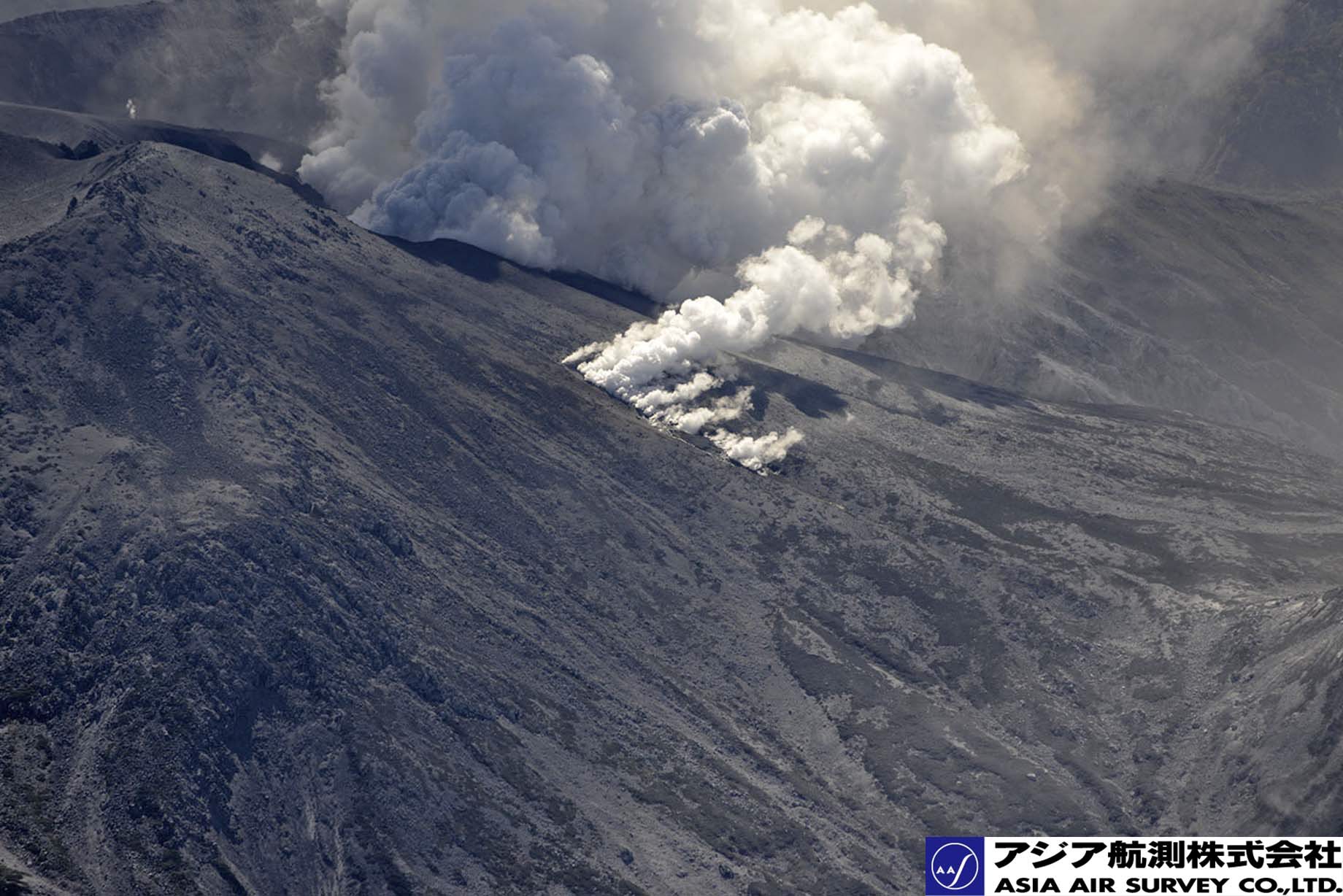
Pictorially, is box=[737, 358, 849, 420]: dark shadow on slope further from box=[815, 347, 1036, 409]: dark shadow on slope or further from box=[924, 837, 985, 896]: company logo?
box=[924, 837, 985, 896]: company logo

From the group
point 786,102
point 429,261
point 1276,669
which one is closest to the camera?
point 1276,669

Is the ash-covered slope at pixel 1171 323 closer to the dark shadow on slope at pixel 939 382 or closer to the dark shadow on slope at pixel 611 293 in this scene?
the dark shadow on slope at pixel 939 382

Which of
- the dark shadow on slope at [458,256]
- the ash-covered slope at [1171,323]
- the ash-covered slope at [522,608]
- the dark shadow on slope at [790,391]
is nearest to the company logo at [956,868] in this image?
the ash-covered slope at [522,608]

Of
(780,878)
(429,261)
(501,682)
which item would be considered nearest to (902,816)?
(780,878)

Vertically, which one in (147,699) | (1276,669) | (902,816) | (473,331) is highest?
(473,331)

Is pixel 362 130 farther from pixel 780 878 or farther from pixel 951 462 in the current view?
pixel 780 878

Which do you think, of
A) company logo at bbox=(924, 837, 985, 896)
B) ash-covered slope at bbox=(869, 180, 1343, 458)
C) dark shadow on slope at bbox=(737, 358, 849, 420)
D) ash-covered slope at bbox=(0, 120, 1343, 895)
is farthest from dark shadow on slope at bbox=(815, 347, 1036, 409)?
company logo at bbox=(924, 837, 985, 896)
